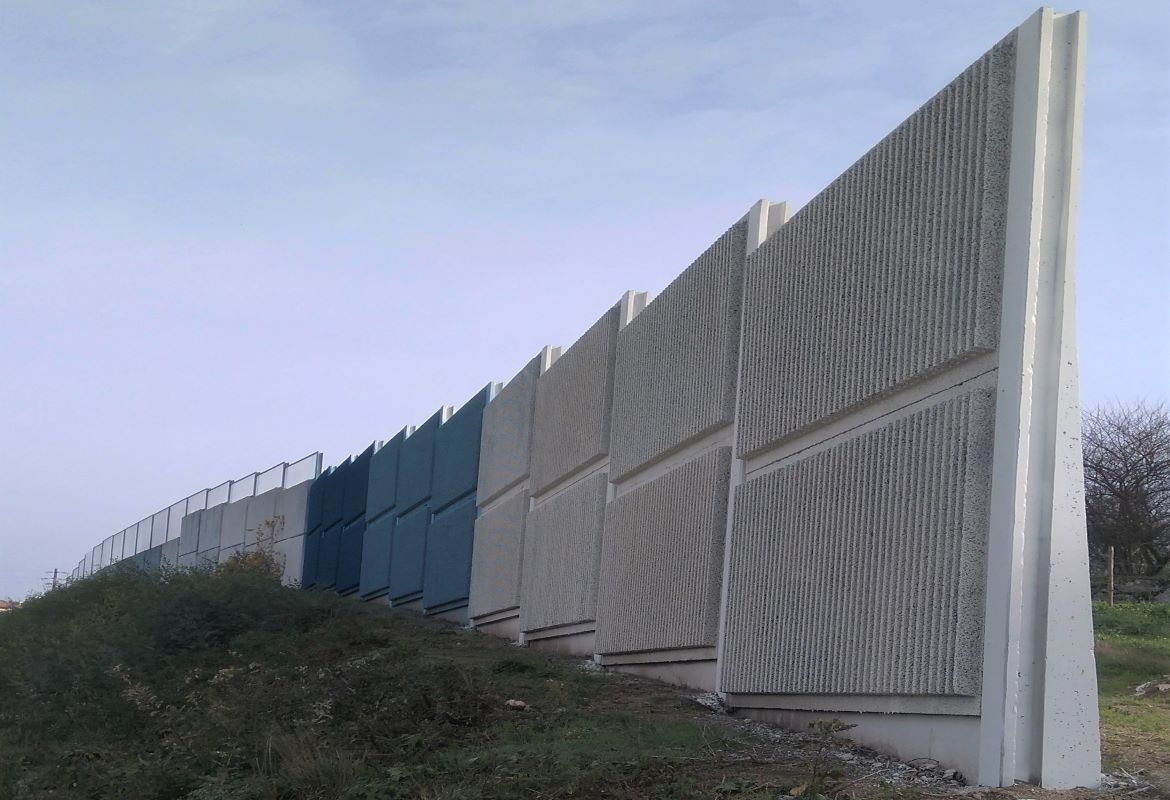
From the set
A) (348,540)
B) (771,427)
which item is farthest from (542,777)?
(348,540)

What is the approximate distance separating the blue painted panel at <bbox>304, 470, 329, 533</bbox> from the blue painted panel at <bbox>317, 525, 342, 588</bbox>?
0.50 metres

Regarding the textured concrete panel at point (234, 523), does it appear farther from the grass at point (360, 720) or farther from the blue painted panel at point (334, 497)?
the grass at point (360, 720)

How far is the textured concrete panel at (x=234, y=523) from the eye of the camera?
33.1 meters

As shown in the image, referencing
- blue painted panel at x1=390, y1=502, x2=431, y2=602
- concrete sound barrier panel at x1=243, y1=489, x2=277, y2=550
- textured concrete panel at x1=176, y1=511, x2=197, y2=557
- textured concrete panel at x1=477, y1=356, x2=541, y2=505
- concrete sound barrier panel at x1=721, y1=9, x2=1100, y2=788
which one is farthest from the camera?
textured concrete panel at x1=176, y1=511, x2=197, y2=557

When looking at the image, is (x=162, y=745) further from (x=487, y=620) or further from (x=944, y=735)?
(x=487, y=620)

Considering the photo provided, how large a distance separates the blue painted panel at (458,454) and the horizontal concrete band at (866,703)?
1123 centimetres

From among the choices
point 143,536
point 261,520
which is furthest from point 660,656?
point 143,536

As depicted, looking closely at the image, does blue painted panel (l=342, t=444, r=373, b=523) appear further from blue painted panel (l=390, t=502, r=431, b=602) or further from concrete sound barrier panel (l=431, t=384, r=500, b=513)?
concrete sound barrier panel (l=431, t=384, r=500, b=513)

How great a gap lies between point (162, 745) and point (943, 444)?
584 centimetres

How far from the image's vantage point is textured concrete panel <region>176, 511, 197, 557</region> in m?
36.7

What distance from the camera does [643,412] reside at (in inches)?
467

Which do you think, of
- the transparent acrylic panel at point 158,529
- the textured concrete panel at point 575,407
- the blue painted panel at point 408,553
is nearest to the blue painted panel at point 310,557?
the blue painted panel at point 408,553

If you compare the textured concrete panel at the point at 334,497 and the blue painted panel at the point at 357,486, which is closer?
the blue painted panel at the point at 357,486

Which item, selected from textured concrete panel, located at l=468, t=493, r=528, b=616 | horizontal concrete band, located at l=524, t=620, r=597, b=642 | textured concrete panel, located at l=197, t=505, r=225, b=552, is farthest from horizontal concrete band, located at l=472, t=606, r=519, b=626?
textured concrete panel, located at l=197, t=505, r=225, b=552
